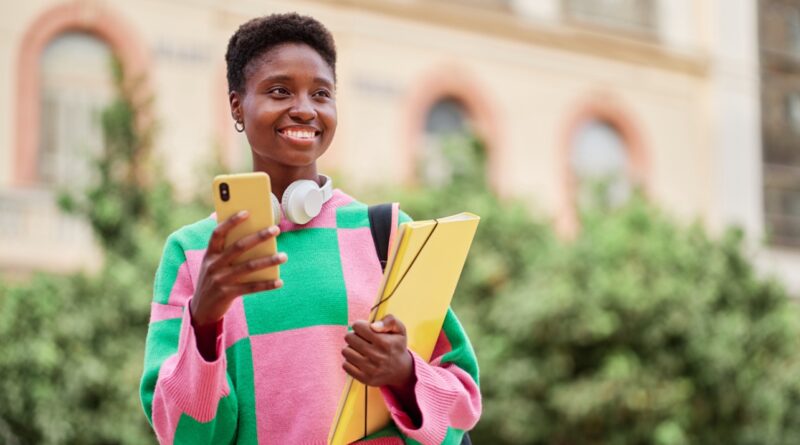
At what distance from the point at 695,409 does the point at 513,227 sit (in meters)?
2.26

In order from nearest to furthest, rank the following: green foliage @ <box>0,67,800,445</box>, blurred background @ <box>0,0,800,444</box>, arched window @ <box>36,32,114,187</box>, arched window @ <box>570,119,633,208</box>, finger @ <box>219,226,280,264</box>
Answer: finger @ <box>219,226,280,264</box> < green foliage @ <box>0,67,800,445</box> < blurred background @ <box>0,0,800,444</box> < arched window @ <box>36,32,114,187</box> < arched window @ <box>570,119,633,208</box>

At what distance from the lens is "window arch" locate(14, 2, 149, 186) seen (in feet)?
39.4

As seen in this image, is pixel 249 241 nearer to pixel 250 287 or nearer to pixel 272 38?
pixel 250 287

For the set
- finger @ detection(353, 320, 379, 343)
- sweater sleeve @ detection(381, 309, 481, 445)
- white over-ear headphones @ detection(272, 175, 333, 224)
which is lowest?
sweater sleeve @ detection(381, 309, 481, 445)

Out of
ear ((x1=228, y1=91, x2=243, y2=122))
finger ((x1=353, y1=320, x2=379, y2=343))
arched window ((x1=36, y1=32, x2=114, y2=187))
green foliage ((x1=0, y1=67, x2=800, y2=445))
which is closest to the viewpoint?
finger ((x1=353, y1=320, x2=379, y2=343))

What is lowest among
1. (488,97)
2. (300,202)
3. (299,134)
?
(300,202)

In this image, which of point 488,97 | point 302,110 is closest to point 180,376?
point 302,110

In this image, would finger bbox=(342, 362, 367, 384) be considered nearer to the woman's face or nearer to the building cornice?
the woman's face

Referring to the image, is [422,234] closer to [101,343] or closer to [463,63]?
[101,343]

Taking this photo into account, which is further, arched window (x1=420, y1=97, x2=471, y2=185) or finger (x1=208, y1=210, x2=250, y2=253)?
arched window (x1=420, y1=97, x2=471, y2=185)

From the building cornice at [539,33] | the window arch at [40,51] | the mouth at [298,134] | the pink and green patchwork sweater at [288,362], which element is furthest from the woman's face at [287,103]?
the building cornice at [539,33]

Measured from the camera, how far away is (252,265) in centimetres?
173

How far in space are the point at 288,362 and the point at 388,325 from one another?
221 mm

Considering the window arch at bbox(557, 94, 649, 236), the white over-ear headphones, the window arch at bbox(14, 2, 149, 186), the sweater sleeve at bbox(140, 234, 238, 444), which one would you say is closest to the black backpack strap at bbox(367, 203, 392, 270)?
the white over-ear headphones
